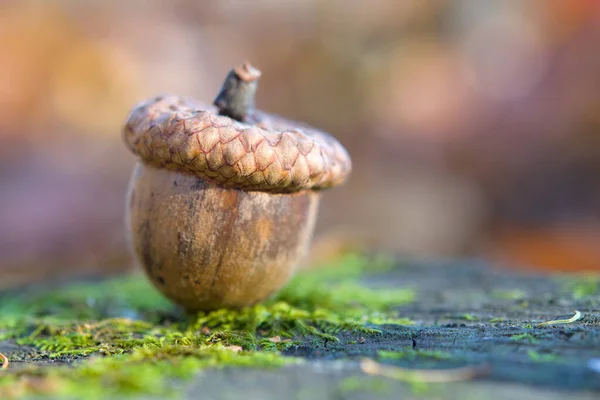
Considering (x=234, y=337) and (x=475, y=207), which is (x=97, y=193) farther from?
(x=234, y=337)

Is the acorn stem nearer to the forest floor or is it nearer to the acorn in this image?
the acorn

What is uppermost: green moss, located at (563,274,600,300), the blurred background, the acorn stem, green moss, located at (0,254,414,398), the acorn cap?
the blurred background

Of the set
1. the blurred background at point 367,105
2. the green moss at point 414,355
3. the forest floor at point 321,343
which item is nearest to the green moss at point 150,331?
the forest floor at point 321,343

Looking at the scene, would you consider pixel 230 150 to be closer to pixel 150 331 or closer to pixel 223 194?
pixel 223 194

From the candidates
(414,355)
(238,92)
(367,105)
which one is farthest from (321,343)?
(367,105)

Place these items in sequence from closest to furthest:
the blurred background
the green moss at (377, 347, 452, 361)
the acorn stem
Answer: the green moss at (377, 347, 452, 361) < the acorn stem < the blurred background

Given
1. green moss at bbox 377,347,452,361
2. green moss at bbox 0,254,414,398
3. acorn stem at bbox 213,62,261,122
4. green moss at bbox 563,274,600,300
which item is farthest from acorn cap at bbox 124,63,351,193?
green moss at bbox 563,274,600,300

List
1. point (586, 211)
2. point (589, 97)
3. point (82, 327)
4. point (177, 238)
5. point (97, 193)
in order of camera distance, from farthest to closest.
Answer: point (589, 97) → point (586, 211) → point (97, 193) → point (82, 327) → point (177, 238)

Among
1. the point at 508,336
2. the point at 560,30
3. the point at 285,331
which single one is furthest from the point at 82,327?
the point at 560,30

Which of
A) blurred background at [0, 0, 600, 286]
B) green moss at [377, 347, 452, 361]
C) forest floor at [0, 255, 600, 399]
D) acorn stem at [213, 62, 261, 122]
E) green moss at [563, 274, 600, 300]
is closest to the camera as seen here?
forest floor at [0, 255, 600, 399]
